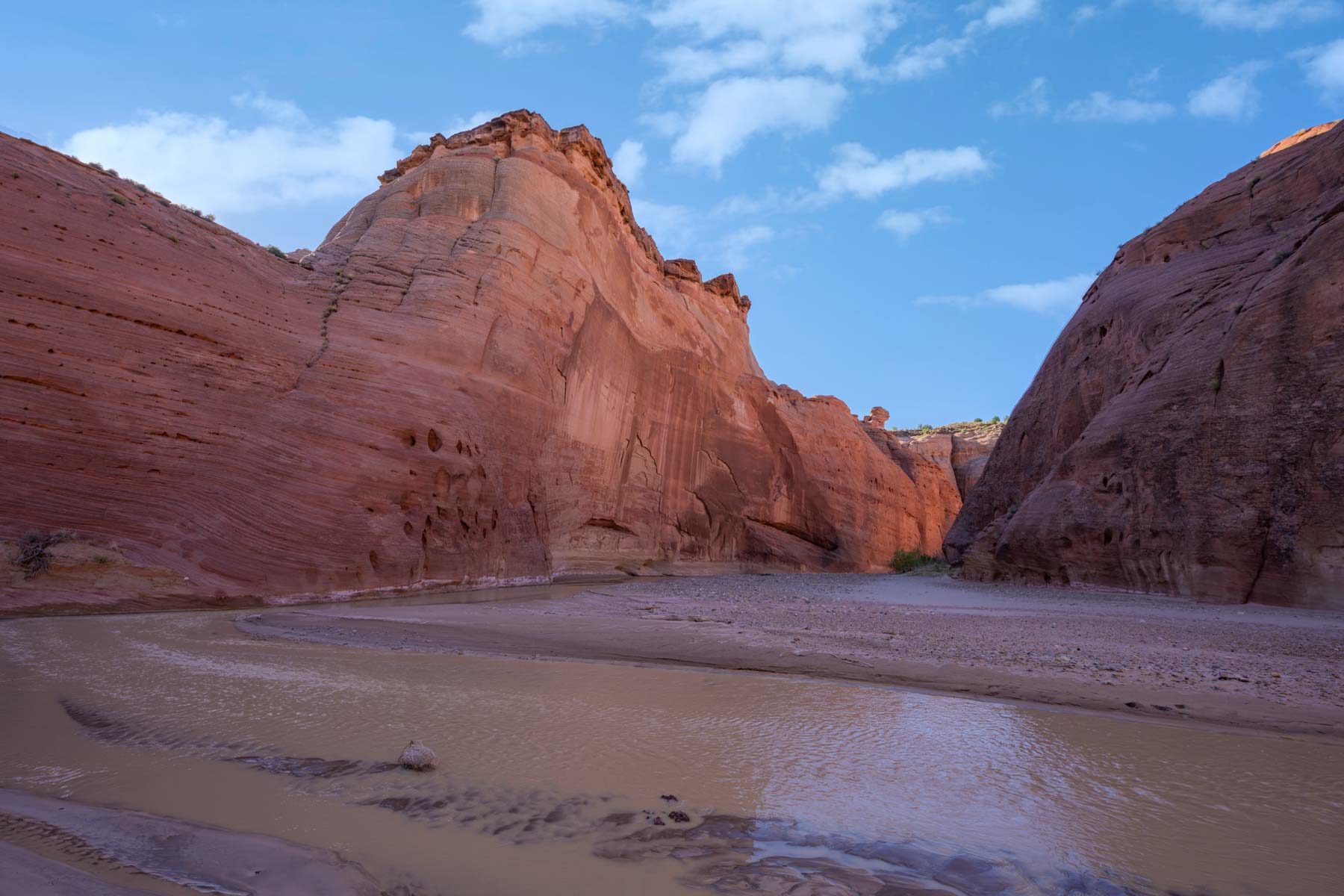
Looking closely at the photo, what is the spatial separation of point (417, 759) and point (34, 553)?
9629mm

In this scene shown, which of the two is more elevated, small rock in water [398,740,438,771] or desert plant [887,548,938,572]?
small rock in water [398,740,438,771]

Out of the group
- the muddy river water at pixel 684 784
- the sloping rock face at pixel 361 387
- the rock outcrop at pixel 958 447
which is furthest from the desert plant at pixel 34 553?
the rock outcrop at pixel 958 447

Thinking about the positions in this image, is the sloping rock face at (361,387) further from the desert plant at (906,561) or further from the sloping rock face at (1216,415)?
the sloping rock face at (1216,415)

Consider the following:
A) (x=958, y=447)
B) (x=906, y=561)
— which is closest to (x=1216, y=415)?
(x=906, y=561)

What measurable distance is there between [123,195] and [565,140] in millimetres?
14716

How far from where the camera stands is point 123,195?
44.1 feet

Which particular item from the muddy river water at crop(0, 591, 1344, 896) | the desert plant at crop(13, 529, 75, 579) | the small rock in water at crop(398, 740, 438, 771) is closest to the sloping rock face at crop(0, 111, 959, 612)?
the desert plant at crop(13, 529, 75, 579)

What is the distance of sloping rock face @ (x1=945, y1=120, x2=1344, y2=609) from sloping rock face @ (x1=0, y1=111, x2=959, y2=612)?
13.2m

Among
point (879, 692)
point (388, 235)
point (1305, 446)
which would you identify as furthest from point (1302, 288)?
point (388, 235)

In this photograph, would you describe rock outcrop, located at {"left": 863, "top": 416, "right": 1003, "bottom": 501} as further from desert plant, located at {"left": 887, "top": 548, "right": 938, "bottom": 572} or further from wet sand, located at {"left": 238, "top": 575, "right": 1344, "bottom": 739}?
wet sand, located at {"left": 238, "top": 575, "right": 1344, "bottom": 739}

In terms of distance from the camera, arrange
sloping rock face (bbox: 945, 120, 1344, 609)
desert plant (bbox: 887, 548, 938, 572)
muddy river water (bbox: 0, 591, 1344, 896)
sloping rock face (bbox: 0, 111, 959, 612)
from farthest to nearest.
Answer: desert plant (bbox: 887, 548, 938, 572), sloping rock face (bbox: 945, 120, 1344, 609), sloping rock face (bbox: 0, 111, 959, 612), muddy river water (bbox: 0, 591, 1344, 896)

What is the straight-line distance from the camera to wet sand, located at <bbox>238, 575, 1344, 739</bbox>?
5.01 meters

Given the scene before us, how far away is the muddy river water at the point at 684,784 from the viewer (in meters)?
2.38

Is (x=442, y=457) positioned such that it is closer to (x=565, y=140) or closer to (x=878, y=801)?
(x=878, y=801)
